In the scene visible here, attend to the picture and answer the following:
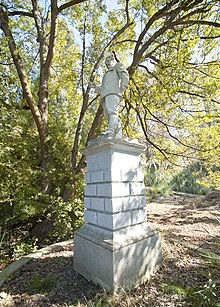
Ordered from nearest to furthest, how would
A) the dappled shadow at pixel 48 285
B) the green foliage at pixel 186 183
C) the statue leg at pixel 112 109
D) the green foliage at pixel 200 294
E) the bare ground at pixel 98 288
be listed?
the green foliage at pixel 200 294 < the bare ground at pixel 98 288 < the dappled shadow at pixel 48 285 < the statue leg at pixel 112 109 < the green foliage at pixel 186 183

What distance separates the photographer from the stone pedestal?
7.71 ft

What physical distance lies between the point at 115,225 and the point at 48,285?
3.92 ft

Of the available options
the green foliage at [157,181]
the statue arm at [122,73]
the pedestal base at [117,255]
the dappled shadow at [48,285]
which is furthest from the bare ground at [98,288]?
the green foliage at [157,181]

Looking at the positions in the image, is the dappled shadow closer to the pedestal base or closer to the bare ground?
the bare ground

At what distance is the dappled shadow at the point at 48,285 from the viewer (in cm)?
224

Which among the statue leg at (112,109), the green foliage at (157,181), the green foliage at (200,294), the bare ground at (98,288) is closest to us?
the green foliage at (200,294)

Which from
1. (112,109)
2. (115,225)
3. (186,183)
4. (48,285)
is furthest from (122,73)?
(186,183)

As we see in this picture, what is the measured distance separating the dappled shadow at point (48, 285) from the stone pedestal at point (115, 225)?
16 centimetres

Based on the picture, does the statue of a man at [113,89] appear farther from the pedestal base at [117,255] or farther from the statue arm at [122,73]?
the pedestal base at [117,255]

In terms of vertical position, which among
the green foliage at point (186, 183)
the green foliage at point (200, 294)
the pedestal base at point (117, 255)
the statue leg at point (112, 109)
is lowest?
the green foliage at point (200, 294)

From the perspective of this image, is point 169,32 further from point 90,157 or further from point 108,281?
point 108,281

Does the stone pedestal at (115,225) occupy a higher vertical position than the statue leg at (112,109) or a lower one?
lower

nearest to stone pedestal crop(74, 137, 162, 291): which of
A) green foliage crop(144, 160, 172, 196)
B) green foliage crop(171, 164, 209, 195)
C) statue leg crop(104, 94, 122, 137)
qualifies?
statue leg crop(104, 94, 122, 137)

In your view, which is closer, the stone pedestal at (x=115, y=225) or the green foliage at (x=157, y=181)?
the stone pedestal at (x=115, y=225)
